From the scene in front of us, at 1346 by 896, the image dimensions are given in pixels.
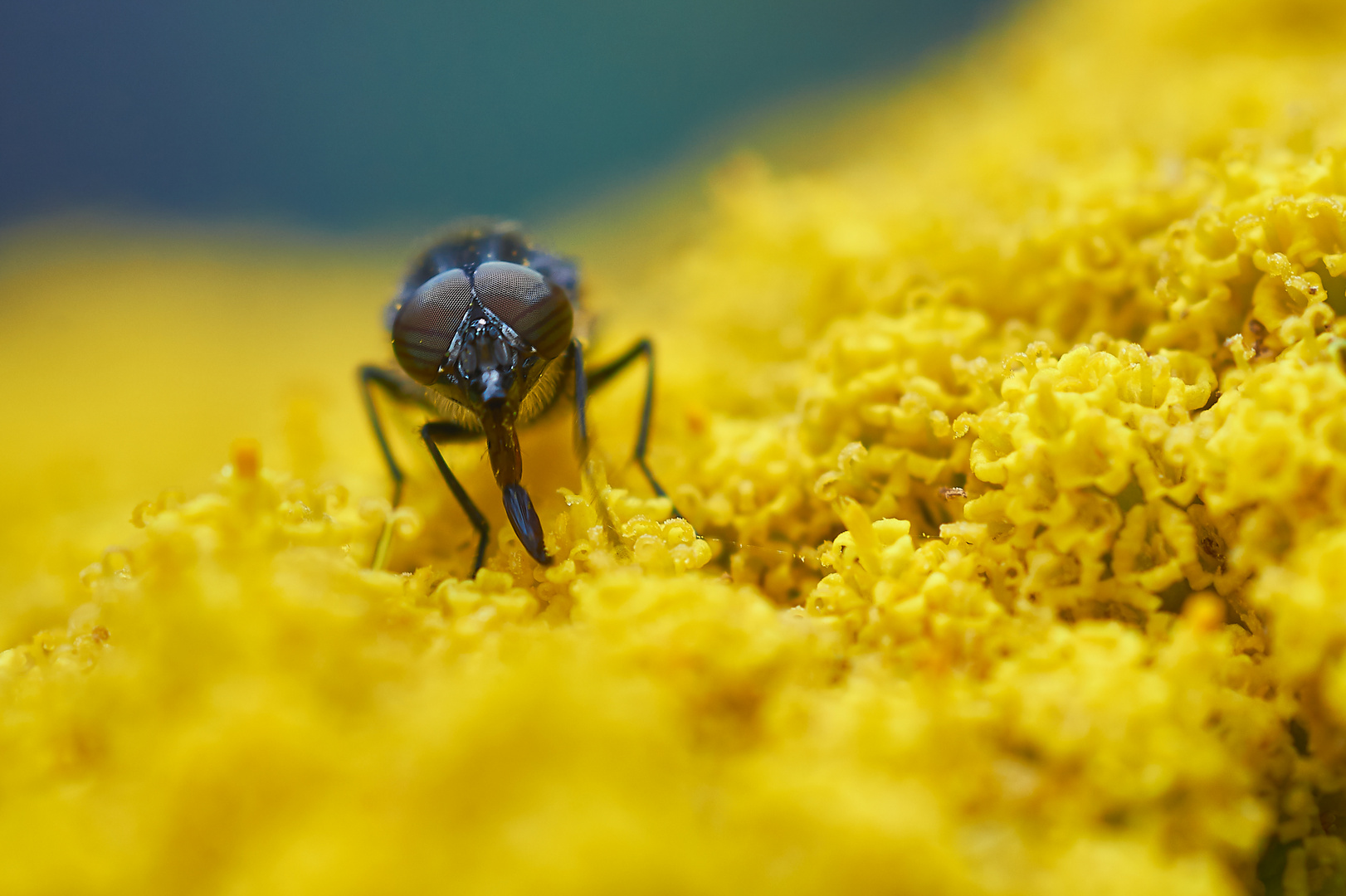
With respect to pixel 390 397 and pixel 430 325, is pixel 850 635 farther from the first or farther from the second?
pixel 390 397

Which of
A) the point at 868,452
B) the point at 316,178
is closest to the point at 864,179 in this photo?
the point at 868,452

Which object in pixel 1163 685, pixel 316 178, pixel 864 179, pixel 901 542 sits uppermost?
pixel 316 178

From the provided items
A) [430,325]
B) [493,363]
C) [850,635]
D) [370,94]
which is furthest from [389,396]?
[370,94]

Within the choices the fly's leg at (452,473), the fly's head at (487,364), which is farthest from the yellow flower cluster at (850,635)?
the fly's head at (487,364)

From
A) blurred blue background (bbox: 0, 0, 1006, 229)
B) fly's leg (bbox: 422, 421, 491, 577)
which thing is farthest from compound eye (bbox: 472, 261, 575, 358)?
blurred blue background (bbox: 0, 0, 1006, 229)

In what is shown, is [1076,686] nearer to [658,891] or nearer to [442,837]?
[658,891]

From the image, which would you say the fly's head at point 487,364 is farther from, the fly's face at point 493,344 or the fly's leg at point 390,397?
the fly's leg at point 390,397

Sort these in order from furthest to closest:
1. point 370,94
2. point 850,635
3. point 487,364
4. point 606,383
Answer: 1. point 370,94
2. point 606,383
3. point 487,364
4. point 850,635
